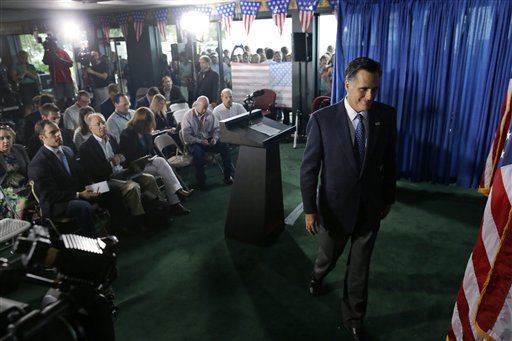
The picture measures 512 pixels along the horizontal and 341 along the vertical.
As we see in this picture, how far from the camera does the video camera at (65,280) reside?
4.01 feet

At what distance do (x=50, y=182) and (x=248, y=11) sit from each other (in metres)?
5.30

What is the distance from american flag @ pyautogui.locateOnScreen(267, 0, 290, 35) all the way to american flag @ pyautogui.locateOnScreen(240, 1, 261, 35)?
32 cm

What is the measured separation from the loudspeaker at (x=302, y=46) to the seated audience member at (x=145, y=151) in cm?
343

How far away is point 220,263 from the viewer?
3674 millimetres

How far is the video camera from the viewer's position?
48.1 inches

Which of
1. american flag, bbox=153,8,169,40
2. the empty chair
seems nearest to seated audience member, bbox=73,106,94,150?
the empty chair

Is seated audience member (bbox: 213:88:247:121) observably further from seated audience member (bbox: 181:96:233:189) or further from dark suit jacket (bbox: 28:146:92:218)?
dark suit jacket (bbox: 28:146:92:218)

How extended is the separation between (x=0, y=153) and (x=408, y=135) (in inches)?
192

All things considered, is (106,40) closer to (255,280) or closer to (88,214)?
(88,214)

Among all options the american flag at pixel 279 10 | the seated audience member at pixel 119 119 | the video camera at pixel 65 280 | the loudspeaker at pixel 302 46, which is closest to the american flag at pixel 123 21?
the american flag at pixel 279 10

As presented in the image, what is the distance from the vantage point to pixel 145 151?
491 cm

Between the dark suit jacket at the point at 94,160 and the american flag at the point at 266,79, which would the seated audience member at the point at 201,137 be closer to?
the dark suit jacket at the point at 94,160

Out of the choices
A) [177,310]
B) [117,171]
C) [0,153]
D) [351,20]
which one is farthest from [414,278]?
[0,153]

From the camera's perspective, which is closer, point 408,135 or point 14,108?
point 408,135
